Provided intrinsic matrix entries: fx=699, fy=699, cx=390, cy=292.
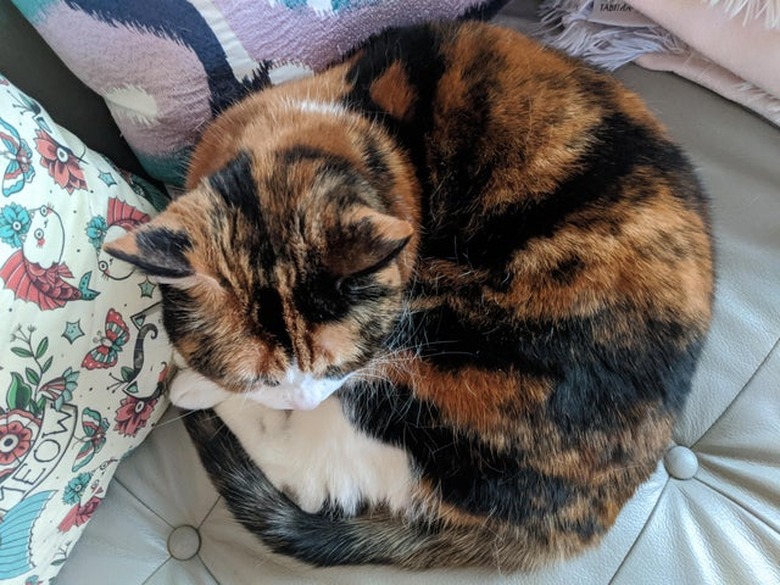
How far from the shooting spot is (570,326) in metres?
0.83

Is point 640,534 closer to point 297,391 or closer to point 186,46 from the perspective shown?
point 297,391

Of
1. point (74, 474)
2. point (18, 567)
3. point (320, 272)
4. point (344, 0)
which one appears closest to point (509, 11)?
point (344, 0)

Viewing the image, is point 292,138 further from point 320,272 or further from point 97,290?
point 97,290

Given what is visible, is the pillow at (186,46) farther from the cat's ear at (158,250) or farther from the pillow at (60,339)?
the cat's ear at (158,250)

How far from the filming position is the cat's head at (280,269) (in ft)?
2.29

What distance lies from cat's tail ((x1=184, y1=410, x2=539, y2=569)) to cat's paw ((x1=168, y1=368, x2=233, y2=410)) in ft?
0.38

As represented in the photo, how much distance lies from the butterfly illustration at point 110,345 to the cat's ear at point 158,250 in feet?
0.97

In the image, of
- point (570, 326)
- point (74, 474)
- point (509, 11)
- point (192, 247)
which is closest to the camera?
point (192, 247)

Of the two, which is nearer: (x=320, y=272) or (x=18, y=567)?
(x=320, y=272)

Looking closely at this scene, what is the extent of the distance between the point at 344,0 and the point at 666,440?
74 centimetres

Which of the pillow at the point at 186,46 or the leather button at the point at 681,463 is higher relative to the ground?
the pillow at the point at 186,46

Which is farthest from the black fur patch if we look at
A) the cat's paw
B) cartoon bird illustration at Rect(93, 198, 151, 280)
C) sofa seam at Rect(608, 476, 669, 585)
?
sofa seam at Rect(608, 476, 669, 585)

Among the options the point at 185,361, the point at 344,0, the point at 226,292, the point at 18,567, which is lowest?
the point at 18,567

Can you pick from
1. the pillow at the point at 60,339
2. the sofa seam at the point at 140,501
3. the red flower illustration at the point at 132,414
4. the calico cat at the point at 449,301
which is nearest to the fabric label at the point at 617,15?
the calico cat at the point at 449,301
